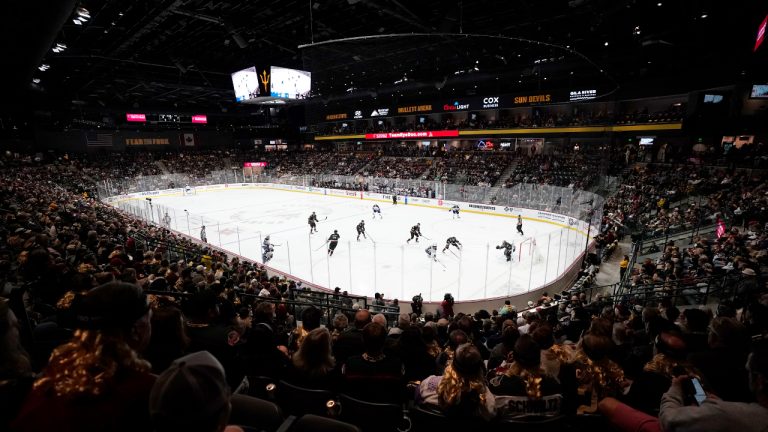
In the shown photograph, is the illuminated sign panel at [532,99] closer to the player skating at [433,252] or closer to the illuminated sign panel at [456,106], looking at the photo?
the illuminated sign panel at [456,106]

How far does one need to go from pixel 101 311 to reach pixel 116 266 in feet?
20.3

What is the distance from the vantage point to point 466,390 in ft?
8.09

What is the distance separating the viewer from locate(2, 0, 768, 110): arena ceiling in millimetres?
14000

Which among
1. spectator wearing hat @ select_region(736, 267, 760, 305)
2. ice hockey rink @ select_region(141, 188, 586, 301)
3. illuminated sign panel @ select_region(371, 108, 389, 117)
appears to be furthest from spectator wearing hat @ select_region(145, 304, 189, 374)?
illuminated sign panel @ select_region(371, 108, 389, 117)

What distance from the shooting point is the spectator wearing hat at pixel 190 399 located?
3.82 ft

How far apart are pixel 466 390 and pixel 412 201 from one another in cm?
2890

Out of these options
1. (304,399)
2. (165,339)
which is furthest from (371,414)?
(165,339)

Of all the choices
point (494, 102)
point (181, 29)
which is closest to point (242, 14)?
point (181, 29)

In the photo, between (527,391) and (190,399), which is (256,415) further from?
(527,391)

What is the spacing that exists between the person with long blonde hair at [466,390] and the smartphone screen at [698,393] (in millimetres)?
1180

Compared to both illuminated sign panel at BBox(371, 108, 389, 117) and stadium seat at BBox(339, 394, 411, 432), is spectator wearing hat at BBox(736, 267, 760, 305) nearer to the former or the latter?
stadium seat at BBox(339, 394, 411, 432)

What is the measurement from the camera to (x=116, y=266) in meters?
6.55

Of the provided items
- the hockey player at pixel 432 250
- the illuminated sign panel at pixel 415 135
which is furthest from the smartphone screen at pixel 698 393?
the illuminated sign panel at pixel 415 135

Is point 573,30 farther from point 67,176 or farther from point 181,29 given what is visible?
point 67,176
